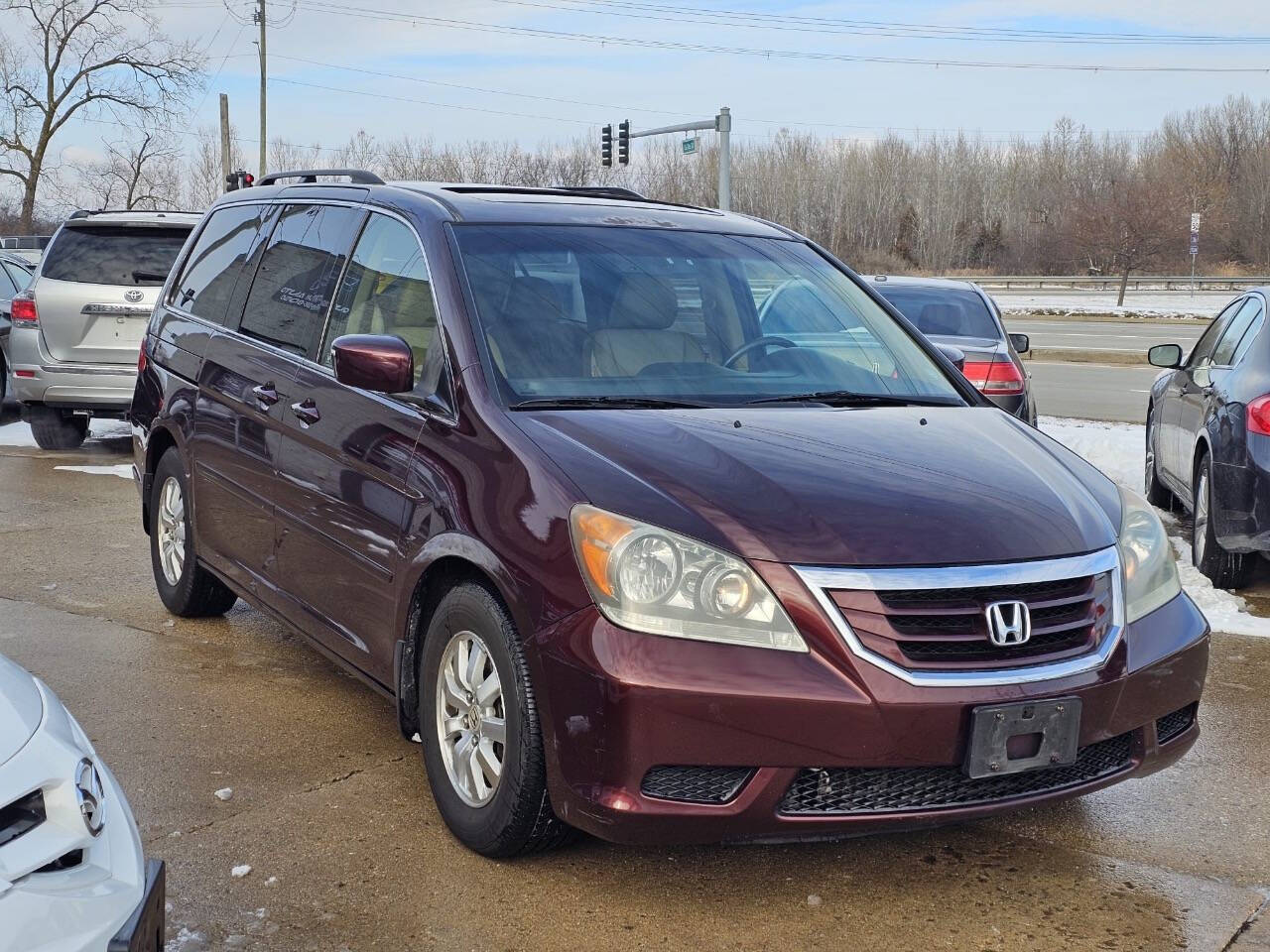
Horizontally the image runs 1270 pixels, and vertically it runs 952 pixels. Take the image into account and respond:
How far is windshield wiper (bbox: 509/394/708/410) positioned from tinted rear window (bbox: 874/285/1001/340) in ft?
24.3

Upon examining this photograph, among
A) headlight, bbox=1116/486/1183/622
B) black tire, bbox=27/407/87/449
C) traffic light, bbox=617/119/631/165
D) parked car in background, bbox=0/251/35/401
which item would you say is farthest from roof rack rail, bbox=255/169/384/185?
traffic light, bbox=617/119/631/165

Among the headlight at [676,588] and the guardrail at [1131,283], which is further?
the guardrail at [1131,283]

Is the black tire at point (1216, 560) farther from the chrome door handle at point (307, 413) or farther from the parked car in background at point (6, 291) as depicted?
the parked car in background at point (6, 291)

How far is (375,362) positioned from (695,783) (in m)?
1.49

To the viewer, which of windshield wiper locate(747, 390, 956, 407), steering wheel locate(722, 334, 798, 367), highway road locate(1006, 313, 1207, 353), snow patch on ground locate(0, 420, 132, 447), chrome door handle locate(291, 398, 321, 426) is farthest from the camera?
highway road locate(1006, 313, 1207, 353)

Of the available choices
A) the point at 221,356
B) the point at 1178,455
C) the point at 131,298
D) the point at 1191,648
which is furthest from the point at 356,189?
the point at 131,298

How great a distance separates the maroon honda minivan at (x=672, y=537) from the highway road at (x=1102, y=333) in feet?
72.1

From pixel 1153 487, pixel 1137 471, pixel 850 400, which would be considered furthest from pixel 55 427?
pixel 850 400

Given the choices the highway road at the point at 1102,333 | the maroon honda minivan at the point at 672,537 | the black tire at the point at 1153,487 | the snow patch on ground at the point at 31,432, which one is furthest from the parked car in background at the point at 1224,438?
the highway road at the point at 1102,333

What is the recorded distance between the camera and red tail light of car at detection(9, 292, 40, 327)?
1116 centimetres

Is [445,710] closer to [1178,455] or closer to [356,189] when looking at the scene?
[356,189]

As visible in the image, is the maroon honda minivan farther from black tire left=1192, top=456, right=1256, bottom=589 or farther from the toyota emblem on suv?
black tire left=1192, top=456, right=1256, bottom=589

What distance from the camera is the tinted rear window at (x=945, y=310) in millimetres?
11070

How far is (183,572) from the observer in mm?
5898
